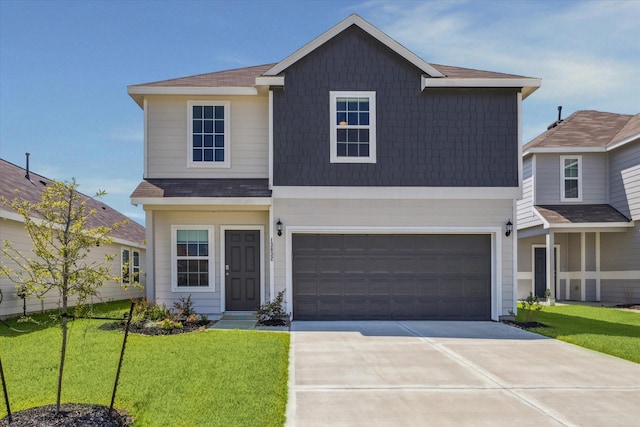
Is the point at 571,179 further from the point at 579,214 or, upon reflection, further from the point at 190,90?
the point at 190,90

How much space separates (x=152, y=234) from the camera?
41.3ft

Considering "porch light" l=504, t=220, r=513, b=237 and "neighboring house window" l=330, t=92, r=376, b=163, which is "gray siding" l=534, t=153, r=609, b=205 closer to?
"porch light" l=504, t=220, r=513, b=237

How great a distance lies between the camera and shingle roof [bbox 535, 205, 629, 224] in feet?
55.6

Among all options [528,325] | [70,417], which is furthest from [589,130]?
[70,417]

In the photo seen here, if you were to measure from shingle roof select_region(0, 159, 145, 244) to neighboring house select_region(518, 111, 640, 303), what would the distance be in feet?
43.8

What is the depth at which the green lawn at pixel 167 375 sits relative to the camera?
5.44 metres

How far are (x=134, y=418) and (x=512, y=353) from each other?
243 inches

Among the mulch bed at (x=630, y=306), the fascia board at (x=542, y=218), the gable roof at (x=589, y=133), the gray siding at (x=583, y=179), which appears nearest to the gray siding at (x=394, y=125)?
the fascia board at (x=542, y=218)

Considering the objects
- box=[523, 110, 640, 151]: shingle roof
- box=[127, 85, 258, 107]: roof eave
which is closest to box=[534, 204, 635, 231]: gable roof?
box=[523, 110, 640, 151]: shingle roof

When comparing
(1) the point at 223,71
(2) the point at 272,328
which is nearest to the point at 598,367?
(2) the point at 272,328

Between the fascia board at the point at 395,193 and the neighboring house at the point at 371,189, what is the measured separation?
0.08 feet

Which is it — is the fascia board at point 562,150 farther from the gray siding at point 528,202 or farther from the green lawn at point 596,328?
the green lawn at point 596,328

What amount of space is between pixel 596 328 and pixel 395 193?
5315 millimetres

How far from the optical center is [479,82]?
485 inches
